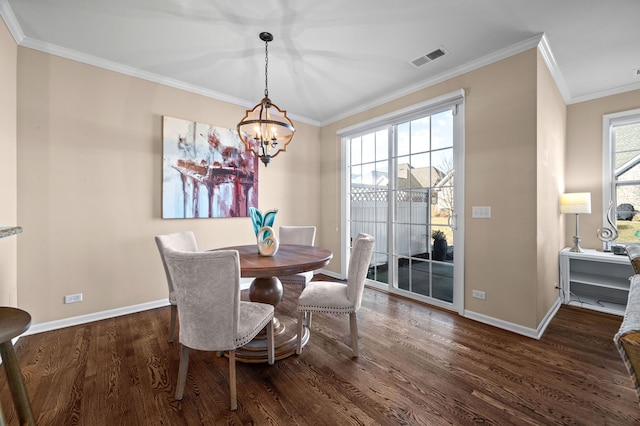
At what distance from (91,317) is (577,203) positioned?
217 inches

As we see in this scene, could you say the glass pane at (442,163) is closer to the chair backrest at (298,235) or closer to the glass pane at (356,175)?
the glass pane at (356,175)

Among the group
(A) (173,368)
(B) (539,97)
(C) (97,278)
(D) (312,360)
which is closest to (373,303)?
(D) (312,360)

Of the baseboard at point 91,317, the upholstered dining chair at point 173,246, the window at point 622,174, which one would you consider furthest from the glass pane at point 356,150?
the baseboard at point 91,317

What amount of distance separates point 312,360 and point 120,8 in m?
3.18

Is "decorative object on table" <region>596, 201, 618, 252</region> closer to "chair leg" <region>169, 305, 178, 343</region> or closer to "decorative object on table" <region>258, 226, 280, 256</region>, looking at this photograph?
"decorative object on table" <region>258, 226, 280, 256</region>

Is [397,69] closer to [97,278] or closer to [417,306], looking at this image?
[417,306]

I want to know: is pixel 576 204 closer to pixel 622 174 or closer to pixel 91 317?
pixel 622 174

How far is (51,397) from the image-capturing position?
1.65 m

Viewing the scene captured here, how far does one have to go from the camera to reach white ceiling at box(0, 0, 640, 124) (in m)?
2.09

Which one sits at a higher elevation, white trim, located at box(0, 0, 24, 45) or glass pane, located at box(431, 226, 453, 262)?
white trim, located at box(0, 0, 24, 45)

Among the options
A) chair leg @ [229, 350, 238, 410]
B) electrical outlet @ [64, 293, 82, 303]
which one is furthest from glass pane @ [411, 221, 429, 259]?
electrical outlet @ [64, 293, 82, 303]

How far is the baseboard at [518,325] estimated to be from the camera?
2455 millimetres

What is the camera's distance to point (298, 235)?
344cm

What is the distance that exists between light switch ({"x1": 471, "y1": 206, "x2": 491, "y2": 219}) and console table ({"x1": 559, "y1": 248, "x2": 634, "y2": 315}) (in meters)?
1.36
